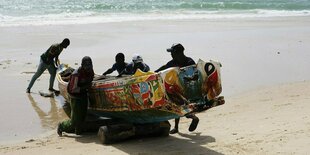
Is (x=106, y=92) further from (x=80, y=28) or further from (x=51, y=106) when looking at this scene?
(x=80, y=28)

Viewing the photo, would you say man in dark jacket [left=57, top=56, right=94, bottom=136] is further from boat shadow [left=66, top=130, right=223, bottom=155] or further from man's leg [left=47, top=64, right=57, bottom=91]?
man's leg [left=47, top=64, right=57, bottom=91]

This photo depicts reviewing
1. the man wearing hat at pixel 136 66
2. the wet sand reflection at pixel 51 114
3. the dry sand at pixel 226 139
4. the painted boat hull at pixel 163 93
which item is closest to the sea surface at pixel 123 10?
the wet sand reflection at pixel 51 114

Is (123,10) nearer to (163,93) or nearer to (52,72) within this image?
(52,72)

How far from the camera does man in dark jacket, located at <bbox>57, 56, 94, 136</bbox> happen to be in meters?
7.77

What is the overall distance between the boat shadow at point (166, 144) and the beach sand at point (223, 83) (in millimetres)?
14

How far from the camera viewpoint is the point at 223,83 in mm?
12125

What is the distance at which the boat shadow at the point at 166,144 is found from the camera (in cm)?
694

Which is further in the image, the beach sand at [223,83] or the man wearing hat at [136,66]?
the man wearing hat at [136,66]

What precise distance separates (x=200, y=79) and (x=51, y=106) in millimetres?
4200

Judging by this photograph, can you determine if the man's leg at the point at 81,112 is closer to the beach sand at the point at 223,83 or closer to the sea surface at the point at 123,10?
the beach sand at the point at 223,83

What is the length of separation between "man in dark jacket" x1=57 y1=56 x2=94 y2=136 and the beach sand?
22 cm

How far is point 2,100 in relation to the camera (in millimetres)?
10680

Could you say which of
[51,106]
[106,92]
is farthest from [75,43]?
[106,92]

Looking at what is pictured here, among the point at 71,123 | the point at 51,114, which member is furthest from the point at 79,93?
the point at 51,114
